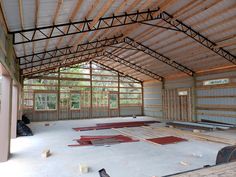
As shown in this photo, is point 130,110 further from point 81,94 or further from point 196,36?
point 196,36

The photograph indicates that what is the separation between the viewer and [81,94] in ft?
54.0

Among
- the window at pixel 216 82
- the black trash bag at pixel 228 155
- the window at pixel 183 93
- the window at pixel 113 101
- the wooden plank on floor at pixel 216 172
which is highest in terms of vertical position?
the window at pixel 216 82

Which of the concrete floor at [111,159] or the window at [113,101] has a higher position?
the window at [113,101]

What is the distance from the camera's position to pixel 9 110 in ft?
17.0

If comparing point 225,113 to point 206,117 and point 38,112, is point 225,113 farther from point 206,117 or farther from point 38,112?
point 38,112

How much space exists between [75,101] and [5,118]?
11132 millimetres

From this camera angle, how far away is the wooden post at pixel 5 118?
4.94m

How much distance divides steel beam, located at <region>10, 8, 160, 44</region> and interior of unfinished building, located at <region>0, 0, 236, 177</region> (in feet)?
0.13

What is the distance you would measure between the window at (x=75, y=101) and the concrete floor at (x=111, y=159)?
9075 millimetres

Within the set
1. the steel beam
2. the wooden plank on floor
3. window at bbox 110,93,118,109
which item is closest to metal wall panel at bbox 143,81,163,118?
window at bbox 110,93,118,109

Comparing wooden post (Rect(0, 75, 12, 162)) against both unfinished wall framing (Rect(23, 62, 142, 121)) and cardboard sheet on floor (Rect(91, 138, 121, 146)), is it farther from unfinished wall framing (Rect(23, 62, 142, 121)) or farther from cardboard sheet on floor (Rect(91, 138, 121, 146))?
unfinished wall framing (Rect(23, 62, 142, 121))

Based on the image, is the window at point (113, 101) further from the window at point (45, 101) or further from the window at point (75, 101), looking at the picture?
the window at point (45, 101)

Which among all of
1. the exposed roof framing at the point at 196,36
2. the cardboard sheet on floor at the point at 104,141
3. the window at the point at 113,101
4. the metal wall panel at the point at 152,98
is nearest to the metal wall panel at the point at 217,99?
the exposed roof framing at the point at 196,36

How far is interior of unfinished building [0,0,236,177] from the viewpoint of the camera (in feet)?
15.3
